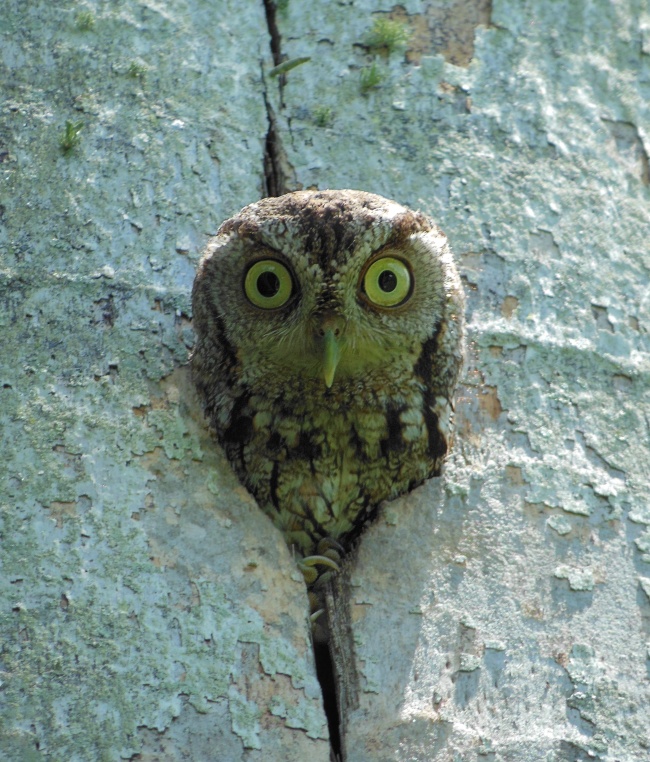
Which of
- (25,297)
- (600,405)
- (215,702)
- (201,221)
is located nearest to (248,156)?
(201,221)

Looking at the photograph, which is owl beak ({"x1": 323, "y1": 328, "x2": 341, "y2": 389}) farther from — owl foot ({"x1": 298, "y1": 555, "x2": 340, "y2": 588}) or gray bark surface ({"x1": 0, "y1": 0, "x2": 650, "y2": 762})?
owl foot ({"x1": 298, "y1": 555, "x2": 340, "y2": 588})

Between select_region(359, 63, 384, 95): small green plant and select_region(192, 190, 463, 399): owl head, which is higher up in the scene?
Answer: select_region(359, 63, 384, 95): small green plant

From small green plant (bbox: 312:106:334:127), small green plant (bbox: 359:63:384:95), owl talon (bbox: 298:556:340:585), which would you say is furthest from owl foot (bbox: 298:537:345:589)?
small green plant (bbox: 359:63:384:95)

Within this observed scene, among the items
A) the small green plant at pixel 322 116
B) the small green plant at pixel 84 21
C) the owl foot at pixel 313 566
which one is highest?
the small green plant at pixel 84 21

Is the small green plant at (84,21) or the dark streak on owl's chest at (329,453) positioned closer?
the dark streak on owl's chest at (329,453)

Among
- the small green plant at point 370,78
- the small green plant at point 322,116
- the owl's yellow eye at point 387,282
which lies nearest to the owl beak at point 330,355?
the owl's yellow eye at point 387,282

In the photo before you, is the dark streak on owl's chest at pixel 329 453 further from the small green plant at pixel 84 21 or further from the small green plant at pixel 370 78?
the small green plant at pixel 84 21

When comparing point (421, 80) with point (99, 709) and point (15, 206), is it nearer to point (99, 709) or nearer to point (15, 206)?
point (15, 206)
